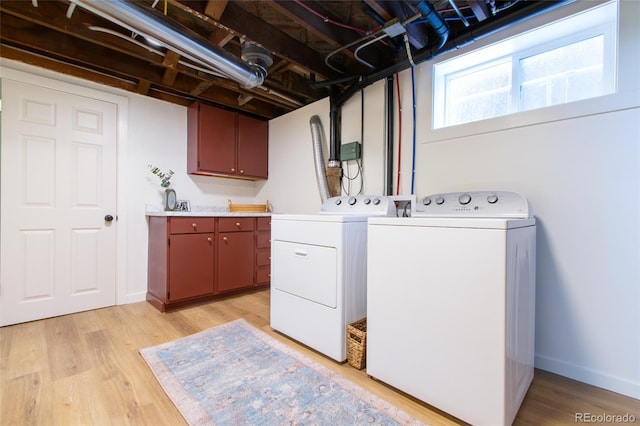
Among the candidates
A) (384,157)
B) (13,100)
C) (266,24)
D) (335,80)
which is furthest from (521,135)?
(13,100)

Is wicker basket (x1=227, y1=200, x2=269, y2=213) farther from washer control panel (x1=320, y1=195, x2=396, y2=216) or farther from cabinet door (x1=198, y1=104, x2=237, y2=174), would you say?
washer control panel (x1=320, y1=195, x2=396, y2=216)

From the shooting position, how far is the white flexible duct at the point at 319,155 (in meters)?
2.76

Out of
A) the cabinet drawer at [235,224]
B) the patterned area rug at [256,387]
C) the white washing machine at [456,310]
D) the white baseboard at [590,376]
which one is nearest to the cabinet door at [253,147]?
the cabinet drawer at [235,224]

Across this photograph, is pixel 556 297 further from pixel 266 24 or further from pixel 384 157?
pixel 266 24

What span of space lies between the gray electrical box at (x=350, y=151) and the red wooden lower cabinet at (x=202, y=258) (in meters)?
1.22

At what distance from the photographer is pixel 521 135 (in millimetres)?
1708

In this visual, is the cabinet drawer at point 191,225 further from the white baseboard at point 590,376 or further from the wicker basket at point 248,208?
the white baseboard at point 590,376

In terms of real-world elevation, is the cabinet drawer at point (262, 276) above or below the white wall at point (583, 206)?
below

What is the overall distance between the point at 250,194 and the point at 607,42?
3.53 m

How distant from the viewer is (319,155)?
283 cm

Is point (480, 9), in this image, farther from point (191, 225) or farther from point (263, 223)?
point (191, 225)

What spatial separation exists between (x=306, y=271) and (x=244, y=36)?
1.71 meters

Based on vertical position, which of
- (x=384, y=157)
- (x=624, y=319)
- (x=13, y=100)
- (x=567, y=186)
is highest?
(x=13, y=100)

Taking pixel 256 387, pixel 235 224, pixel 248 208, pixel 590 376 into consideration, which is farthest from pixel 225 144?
pixel 590 376
